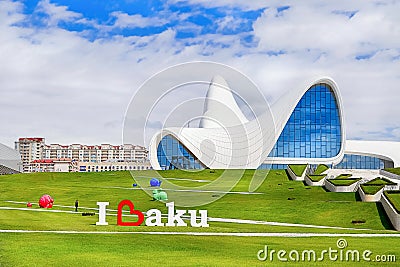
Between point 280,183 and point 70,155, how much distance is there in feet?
452

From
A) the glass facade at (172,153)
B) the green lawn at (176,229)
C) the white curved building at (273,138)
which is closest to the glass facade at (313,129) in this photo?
the white curved building at (273,138)

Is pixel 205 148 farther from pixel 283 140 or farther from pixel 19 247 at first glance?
pixel 19 247

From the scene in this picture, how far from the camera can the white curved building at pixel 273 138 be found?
234 feet

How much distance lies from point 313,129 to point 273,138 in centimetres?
589

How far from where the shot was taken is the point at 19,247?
57.3ft

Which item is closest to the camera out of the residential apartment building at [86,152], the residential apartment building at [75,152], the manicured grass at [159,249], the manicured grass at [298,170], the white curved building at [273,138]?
the manicured grass at [159,249]

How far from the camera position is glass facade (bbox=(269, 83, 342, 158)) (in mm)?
72250

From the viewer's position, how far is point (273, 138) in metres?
71.0

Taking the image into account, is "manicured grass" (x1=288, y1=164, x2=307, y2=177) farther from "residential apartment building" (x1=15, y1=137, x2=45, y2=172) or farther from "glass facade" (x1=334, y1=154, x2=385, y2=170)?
"residential apartment building" (x1=15, y1=137, x2=45, y2=172)

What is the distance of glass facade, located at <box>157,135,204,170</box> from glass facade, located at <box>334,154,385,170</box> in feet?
66.6

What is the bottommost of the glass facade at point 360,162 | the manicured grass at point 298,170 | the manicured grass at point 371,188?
the manicured grass at point 371,188

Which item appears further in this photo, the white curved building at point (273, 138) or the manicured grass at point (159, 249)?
the white curved building at point (273, 138)

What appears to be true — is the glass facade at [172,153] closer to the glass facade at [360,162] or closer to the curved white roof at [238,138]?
the curved white roof at [238,138]

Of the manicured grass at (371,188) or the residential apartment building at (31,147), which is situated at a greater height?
the residential apartment building at (31,147)
